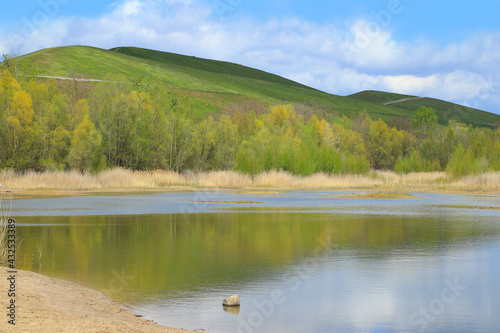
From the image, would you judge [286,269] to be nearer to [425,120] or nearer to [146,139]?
[146,139]

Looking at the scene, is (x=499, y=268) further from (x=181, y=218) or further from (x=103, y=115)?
(x=103, y=115)

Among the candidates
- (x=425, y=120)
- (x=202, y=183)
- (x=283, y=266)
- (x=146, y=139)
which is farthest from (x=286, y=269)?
(x=425, y=120)

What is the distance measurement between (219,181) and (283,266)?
38.8 m

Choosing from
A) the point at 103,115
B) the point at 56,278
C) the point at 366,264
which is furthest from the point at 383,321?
the point at 103,115

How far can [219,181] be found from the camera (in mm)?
53062

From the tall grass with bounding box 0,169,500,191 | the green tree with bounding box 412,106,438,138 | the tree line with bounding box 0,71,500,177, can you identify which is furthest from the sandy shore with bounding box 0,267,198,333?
the green tree with bounding box 412,106,438,138

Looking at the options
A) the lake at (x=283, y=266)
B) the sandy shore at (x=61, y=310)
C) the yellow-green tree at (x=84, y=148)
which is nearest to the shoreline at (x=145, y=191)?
the yellow-green tree at (x=84, y=148)

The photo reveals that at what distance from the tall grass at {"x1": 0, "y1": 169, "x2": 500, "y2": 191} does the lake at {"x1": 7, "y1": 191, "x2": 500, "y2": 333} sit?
19.5 metres

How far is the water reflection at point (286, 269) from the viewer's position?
991 cm

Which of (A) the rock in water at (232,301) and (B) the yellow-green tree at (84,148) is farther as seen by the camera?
(B) the yellow-green tree at (84,148)

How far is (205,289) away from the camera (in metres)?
11.8

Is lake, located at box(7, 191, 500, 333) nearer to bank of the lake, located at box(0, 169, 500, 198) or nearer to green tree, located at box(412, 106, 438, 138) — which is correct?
bank of the lake, located at box(0, 169, 500, 198)

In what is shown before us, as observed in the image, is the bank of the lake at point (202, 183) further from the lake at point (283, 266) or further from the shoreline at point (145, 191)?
the lake at point (283, 266)

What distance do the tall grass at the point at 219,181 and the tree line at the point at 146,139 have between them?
2206mm
